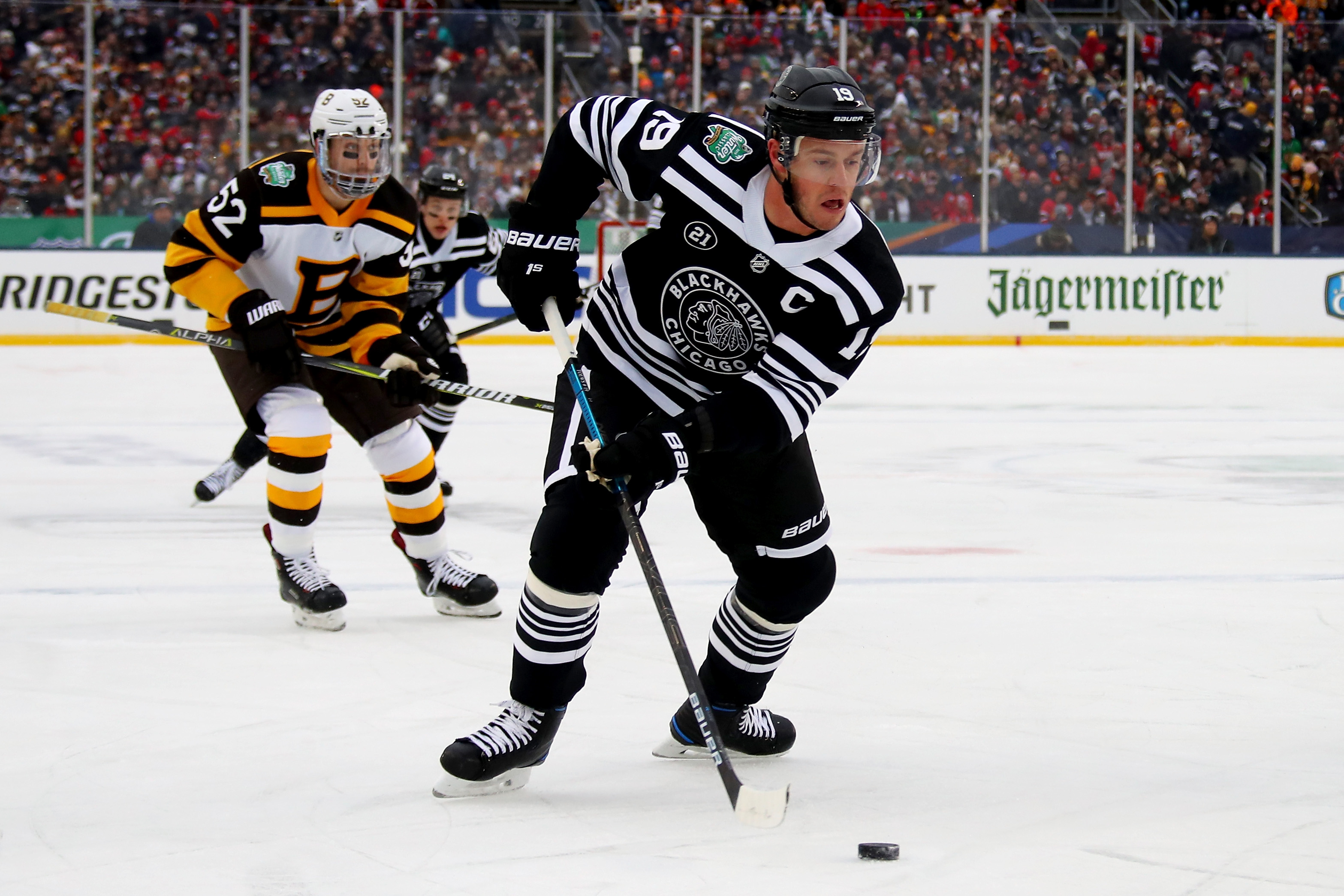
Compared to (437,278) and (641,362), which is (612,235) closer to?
(437,278)

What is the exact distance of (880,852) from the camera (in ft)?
6.46

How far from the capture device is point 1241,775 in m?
2.32

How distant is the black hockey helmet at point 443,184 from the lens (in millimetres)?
5094

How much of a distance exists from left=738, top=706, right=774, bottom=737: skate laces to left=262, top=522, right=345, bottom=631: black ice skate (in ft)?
3.73

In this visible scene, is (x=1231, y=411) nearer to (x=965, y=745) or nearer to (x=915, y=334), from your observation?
(x=915, y=334)

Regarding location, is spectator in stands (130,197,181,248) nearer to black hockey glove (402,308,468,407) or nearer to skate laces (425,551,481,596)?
black hockey glove (402,308,468,407)

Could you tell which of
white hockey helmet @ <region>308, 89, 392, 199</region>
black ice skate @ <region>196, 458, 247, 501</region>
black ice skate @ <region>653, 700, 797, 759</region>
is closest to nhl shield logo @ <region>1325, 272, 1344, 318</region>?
black ice skate @ <region>196, 458, 247, 501</region>

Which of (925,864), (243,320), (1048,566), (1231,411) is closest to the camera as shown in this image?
(925,864)

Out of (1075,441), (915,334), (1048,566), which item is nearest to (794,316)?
Result: (1048,566)

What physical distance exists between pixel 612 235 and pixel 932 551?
25.2 ft

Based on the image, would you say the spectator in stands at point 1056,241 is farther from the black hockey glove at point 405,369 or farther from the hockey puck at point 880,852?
the hockey puck at point 880,852

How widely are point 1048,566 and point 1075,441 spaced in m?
2.54

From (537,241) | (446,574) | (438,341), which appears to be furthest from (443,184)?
(537,241)

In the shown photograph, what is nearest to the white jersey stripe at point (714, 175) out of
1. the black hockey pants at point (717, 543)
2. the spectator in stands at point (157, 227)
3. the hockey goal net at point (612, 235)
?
the black hockey pants at point (717, 543)
